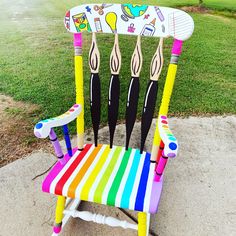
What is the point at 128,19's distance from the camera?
1562 mm

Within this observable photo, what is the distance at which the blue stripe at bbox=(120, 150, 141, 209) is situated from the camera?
1.38 m

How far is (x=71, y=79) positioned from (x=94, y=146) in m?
2.06

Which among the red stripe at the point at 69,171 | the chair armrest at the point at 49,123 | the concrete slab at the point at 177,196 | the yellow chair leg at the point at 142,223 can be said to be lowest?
the concrete slab at the point at 177,196

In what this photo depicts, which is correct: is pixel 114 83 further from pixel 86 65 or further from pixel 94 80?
pixel 86 65

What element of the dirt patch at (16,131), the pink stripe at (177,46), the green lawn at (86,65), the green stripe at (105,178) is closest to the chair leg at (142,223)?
the green stripe at (105,178)

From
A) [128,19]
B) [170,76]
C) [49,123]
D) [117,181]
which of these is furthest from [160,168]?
[128,19]

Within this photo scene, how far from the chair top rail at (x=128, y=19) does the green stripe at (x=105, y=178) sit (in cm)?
69

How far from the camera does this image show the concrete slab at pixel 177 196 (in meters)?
1.84

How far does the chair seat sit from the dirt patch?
87 centimetres

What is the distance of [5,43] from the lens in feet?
16.3

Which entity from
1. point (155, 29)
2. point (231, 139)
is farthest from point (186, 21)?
point (231, 139)

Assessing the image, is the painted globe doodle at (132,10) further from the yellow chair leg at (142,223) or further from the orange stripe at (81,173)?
the yellow chair leg at (142,223)

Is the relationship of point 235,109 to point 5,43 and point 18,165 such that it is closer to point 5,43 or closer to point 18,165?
point 18,165

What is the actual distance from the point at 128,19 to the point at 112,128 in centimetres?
64
